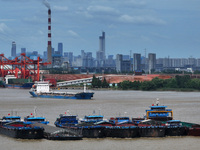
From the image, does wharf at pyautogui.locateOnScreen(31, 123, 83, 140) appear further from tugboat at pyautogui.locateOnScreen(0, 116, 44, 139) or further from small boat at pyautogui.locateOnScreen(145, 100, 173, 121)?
small boat at pyautogui.locateOnScreen(145, 100, 173, 121)

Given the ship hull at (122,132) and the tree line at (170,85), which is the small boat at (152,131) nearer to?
the ship hull at (122,132)

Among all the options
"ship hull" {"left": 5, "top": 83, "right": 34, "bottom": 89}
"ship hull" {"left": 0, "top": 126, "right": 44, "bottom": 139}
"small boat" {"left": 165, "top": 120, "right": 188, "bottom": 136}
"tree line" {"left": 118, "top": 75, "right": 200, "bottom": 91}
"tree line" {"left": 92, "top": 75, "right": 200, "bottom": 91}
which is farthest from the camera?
"ship hull" {"left": 5, "top": 83, "right": 34, "bottom": 89}

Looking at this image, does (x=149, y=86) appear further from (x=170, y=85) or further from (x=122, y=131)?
(x=122, y=131)

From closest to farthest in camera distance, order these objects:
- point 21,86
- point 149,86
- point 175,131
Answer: point 175,131, point 149,86, point 21,86

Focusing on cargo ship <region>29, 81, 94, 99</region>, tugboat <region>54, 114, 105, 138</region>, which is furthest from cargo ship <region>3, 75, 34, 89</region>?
tugboat <region>54, 114, 105, 138</region>

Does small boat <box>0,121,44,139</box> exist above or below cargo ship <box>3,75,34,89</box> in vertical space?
below

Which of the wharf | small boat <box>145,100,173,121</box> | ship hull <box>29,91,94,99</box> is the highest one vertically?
ship hull <box>29,91,94,99</box>

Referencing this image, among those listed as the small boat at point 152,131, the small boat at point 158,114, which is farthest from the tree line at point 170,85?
the small boat at point 152,131

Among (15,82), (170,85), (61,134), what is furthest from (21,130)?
(15,82)

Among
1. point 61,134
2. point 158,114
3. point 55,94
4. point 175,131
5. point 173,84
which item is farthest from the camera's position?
point 173,84

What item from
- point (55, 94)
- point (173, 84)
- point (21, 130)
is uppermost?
point (173, 84)

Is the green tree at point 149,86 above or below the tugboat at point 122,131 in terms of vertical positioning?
above
